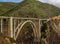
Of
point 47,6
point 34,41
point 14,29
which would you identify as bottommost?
point 34,41

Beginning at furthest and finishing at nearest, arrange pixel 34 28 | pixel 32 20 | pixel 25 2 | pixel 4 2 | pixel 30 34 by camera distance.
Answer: pixel 4 2 < pixel 25 2 < pixel 30 34 < pixel 34 28 < pixel 32 20

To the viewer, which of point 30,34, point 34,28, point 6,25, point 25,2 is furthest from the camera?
point 25,2

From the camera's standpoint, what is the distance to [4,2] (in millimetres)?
121062

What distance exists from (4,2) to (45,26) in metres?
57.8

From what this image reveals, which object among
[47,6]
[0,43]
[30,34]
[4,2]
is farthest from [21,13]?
[0,43]

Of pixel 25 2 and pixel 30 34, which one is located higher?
pixel 25 2

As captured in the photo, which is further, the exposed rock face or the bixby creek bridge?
the exposed rock face

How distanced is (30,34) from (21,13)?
Answer: 64.0 ft

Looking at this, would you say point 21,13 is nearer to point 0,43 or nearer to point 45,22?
point 45,22

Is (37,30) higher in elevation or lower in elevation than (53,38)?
higher

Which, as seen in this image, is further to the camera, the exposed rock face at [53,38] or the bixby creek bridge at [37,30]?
the exposed rock face at [53,38]

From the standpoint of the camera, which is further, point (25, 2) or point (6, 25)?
point (25, 2)

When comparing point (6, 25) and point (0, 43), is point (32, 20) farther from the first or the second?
point (0, 43)

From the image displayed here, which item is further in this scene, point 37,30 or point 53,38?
point 53,38
